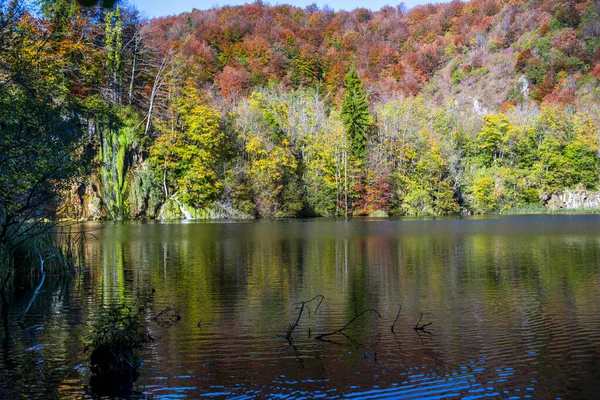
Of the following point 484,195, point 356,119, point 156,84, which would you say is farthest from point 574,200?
point 156,84

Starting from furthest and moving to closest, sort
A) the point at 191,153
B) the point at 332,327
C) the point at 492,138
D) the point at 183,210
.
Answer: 1. the point at 492,138
2. the point at 191,153
3. the point at 183,210
4. the point at 332,327

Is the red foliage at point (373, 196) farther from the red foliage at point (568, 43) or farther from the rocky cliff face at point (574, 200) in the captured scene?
the red foliage at point (568, 43)

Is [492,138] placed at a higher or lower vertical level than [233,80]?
lower

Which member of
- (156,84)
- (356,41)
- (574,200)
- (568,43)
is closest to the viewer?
(156,84)

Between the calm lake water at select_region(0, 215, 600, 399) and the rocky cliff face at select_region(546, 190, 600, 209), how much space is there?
56522 millimetres

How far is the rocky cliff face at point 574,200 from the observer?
251ft

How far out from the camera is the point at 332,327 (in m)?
12.0

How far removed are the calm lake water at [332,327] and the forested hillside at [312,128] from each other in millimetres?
18202

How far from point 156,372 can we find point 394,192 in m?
66.4

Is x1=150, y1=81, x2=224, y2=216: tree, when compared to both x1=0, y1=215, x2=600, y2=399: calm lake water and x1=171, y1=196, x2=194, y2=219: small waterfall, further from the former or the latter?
x1=0, y1=215, x2=600, y2=399: calm lake water

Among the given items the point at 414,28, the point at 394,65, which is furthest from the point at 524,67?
the point at 414,28

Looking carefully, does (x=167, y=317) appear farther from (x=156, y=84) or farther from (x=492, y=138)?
(x=492, y=138)

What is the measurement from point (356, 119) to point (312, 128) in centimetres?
565

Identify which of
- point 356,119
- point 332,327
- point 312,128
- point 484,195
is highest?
point 356,119
